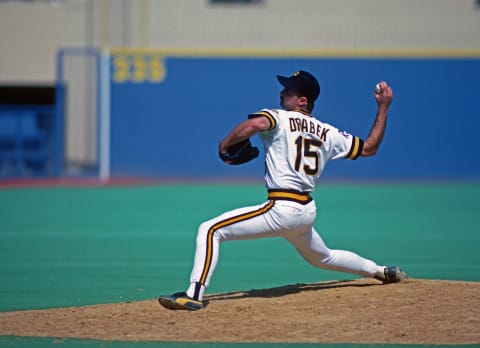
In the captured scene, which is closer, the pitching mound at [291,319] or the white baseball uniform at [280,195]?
the pitching mound at [291,319]

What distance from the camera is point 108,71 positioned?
26.7 meters

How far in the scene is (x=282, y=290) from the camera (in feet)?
29.8

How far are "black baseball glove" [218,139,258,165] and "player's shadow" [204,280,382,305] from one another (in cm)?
135

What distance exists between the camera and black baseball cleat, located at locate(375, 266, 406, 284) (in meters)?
9.17

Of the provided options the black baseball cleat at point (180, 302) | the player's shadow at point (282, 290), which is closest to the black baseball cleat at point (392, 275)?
the player's shadow at point (282, 290)

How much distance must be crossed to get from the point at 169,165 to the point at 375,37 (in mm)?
8567

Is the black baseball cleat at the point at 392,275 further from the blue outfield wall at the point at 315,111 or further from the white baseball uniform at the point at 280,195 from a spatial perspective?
the blue outfield wall at the point at 315,111

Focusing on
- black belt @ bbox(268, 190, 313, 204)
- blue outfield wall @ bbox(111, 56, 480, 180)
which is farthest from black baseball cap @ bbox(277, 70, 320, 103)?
Result: blue outfield wall @ bbox(111, 56, 480, 180)

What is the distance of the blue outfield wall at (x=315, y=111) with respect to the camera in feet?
87.8

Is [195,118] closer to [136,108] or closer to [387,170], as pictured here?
[136,108]

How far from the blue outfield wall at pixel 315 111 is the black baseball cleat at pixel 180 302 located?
18.5 meters

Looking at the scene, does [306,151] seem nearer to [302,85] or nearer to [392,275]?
[302,85]

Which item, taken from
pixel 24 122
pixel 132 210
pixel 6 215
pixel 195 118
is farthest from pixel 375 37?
pixel 6 215

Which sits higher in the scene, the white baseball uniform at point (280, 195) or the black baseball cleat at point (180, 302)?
the white baseball uniform at point (280, 195)
